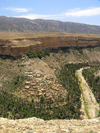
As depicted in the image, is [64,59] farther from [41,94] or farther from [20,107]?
[20,107]

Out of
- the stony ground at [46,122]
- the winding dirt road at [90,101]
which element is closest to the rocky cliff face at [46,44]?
the stony ground at [46,122]

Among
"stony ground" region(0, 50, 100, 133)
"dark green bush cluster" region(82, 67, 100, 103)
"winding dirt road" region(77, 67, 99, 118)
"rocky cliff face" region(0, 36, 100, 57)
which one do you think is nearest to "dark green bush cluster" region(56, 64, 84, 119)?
"winding dirt road" region(77, 67, 99, 118)

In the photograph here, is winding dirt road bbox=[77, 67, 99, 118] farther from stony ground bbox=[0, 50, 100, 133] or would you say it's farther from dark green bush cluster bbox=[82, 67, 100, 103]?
dark green bush cluster bbox=[82, 67, 100, 103]

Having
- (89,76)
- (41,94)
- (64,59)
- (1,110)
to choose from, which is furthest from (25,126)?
(64,59)

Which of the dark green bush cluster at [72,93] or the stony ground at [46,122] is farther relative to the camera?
the dark green bush cluster at [72,93]

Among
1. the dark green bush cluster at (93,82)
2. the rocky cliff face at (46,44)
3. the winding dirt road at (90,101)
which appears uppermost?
the rocky cliff face at (46,44)

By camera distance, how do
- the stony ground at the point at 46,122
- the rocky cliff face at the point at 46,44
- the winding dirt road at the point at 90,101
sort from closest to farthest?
the stony ground at the point at 46,122 → the winding dirt road at the point at 90,101 → the rocky cliff face at the point at 46,44

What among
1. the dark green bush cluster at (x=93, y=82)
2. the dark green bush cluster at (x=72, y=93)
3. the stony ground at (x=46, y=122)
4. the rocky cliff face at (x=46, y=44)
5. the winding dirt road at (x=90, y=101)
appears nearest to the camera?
the stony ground at (x=46, y=122)

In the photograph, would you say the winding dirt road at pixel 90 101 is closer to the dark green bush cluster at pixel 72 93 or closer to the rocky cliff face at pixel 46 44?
the dark green bush cluster at pixel 72 93

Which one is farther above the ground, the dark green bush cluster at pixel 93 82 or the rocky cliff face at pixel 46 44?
the rocky cliff face at pixel 46 44
